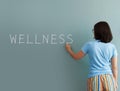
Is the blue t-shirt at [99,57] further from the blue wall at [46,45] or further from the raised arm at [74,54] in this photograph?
the blue wall at [46,45]

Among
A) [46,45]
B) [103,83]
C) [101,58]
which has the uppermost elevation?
[46,45]

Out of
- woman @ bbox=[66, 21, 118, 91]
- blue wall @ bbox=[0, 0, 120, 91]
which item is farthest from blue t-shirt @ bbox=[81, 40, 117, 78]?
blue wall @ bbox=[0, 0, 120, 91]

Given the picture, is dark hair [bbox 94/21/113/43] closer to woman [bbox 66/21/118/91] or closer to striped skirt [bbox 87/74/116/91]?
woman [bbox 66/21/118/91]

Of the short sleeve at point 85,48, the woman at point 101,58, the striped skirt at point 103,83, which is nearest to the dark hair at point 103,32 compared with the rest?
the woman at point 101,58

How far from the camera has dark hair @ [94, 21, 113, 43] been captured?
237cm

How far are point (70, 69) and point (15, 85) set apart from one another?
0.48 metres

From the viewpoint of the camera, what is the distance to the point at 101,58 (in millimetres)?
2371

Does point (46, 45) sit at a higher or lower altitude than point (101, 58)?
higher

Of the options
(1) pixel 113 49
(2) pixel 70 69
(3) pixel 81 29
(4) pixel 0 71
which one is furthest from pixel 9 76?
(1) pixel 113 49

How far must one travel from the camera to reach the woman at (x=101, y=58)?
2338 mm

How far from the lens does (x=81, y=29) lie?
2564mm

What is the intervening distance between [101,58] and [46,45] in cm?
48

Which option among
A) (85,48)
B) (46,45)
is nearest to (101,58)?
(85,48)

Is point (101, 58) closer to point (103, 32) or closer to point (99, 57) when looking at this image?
point (99, 57)
